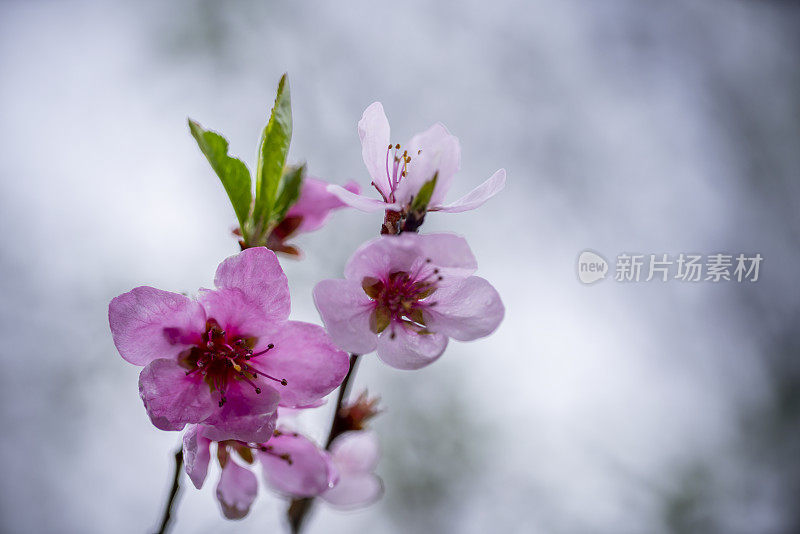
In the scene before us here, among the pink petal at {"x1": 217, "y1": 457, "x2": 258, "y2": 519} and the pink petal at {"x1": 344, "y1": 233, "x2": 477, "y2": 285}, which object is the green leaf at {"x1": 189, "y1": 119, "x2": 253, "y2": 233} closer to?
the pink petal at {"x1": 344, "y1": 233, "x2": 477, "y2": 285}

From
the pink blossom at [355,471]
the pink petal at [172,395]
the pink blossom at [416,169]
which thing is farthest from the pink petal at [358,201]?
the pink blossom at [355,471]

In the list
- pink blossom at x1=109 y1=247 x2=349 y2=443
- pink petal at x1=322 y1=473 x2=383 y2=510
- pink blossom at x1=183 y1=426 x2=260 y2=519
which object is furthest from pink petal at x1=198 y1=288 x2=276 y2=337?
pink petal at x1=322 y1=473 x2=383 y2=510

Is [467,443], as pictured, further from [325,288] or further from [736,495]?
[325,288]

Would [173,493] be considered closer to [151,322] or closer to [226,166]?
[151,322]

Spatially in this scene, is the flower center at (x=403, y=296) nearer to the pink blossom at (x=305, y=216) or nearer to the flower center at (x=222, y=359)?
the flower center at (x=222, y=359)

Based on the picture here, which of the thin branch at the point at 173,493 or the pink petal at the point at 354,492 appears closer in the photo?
the thin branch at the point at 173,493

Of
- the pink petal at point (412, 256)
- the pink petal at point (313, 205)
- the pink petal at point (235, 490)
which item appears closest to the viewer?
the pink petal at point (412, 256)

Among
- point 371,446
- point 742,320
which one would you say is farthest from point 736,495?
point 371,446

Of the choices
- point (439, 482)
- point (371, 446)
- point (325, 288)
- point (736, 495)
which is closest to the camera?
point (325, 288)
